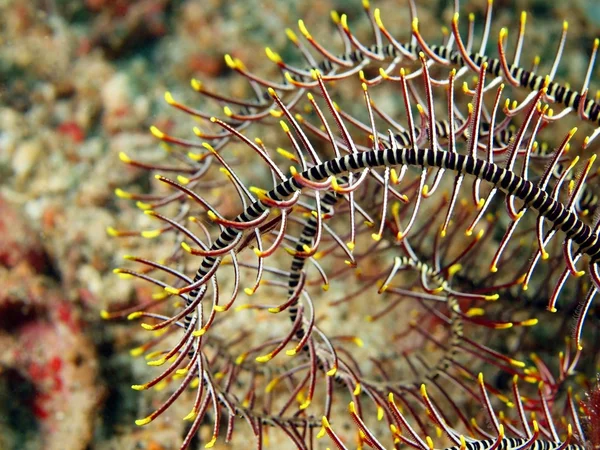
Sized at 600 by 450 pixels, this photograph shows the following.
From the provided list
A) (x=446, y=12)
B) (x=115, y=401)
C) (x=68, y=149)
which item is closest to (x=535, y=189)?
(x=115, y=401)

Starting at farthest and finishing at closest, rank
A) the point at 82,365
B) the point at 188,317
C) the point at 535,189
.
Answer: the point at 82,365, the point at 188,317, the point at 535,189

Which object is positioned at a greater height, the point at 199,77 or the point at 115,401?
the point at 199,77

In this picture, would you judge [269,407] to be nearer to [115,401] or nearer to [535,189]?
[115,401]

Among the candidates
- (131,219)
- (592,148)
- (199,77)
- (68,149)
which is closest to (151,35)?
(199,77)

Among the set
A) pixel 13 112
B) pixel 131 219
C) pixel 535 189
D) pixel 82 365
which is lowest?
pixel 82 365

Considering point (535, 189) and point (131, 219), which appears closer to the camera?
point (535, 189)

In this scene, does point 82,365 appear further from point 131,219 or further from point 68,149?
point 68,149

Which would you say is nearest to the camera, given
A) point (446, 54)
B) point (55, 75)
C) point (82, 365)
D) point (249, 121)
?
point (446, 54)
